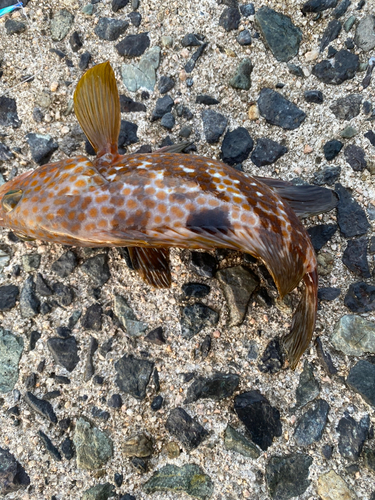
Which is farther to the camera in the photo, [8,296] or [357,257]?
[8,296]

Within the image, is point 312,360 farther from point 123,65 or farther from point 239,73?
point 123,65

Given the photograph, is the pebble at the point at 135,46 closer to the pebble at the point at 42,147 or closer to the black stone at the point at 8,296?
the pebble at the point at 42,147

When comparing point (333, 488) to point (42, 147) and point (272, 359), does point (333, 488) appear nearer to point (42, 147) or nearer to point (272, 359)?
point (272, 359)

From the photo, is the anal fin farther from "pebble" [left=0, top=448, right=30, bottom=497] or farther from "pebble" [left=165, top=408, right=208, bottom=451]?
"pebble" [left=0, top=448, right=30, bottom=497]

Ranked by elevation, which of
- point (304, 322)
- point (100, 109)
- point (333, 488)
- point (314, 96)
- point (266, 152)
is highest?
point (314, 96)

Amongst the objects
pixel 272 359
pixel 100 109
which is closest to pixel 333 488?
pixel 272 359

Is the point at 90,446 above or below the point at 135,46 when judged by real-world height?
below
